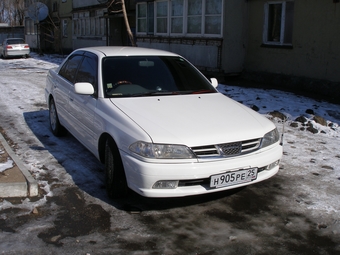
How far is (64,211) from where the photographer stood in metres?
4.26

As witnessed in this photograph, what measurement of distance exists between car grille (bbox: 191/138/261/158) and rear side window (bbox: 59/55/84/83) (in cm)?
283

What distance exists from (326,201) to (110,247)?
2.55 meters

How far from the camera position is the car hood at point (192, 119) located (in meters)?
4.00

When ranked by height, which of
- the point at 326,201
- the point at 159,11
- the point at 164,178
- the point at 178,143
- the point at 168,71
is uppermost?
the point at 159,11

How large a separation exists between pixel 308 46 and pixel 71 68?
7983 millimetres

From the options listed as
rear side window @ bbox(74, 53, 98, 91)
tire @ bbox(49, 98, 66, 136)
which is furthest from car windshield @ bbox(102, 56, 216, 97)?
tire @ bbox(49, 98, 66, 136)

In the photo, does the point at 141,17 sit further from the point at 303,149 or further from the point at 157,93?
the point at 157,93

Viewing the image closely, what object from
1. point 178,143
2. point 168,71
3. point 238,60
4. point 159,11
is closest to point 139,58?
point 168,71

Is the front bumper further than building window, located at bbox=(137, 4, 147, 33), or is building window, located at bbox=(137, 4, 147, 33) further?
building window, located at bbox=(137, 4, 147, 33)

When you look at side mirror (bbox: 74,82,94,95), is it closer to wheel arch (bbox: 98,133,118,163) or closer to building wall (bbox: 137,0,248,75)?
wheel arch (bbox: 98,133,118,163)

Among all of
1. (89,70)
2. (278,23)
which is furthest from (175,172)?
(278,23)

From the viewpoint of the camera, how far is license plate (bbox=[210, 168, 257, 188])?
3998mm

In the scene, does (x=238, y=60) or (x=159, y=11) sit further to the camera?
(x=159, y=11)

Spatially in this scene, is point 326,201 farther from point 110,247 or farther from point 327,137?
point 327,137
